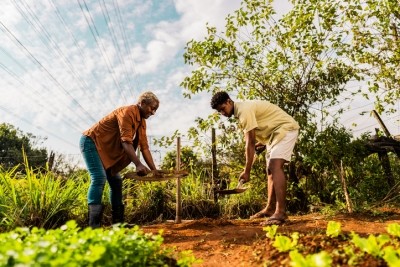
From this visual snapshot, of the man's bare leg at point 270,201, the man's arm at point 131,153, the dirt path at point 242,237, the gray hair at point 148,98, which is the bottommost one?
the dirt path at point 242,237

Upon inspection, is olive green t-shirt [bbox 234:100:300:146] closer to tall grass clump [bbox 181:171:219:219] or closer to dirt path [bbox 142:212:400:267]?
dirt path [bbox 142:212:400:267]

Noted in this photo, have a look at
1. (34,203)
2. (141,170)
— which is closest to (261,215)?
(141,170)

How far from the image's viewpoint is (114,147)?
3770 millimetres

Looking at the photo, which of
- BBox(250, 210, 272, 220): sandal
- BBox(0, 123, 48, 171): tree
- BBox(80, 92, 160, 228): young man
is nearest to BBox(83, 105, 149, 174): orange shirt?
BBox(80, 92, 160, 228): young man

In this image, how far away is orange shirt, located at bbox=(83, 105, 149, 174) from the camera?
362 centimetres

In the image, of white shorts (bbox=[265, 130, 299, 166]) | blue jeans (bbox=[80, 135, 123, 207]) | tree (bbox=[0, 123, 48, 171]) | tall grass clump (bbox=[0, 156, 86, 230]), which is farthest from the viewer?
tree (bbox=[0, 123, 48, 171])

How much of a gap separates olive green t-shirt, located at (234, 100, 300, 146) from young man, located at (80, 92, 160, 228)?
2.98 feet

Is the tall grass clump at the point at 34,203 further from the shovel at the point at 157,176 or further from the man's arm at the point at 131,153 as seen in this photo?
the man's arm at the point at 131,153

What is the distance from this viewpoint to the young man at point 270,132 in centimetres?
362

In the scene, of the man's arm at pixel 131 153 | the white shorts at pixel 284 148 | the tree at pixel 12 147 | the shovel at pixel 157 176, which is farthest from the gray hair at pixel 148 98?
the tree at pixel 12 147

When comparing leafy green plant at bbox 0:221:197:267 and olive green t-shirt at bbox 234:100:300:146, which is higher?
olive green t-shirt at bbox 234:100:300:146

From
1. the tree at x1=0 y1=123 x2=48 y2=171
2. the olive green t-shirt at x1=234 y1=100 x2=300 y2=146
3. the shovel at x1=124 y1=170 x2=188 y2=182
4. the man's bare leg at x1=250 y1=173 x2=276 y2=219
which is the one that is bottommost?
the man's bare leg at x1=250 y1=173 x2=276 y2=219

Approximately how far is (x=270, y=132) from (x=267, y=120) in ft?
0.45

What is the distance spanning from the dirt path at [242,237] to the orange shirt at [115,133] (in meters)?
0.91
